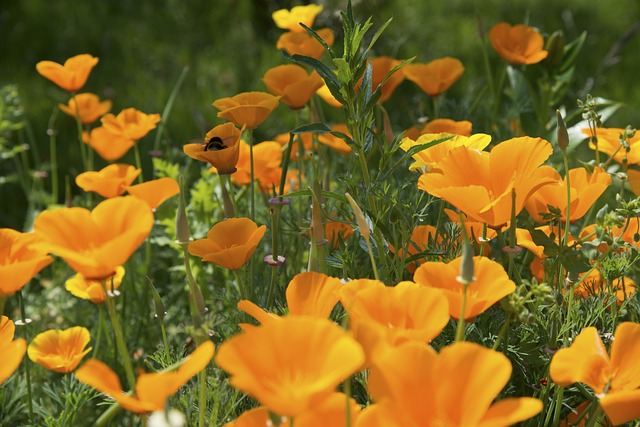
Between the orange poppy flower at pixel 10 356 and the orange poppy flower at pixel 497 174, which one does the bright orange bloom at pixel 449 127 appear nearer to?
the orange poppy flower at pixel 497 174

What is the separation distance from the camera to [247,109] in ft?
4.69

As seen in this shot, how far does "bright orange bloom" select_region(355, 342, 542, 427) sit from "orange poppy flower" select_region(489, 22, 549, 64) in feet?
4.42

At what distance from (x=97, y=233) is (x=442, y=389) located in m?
0.43

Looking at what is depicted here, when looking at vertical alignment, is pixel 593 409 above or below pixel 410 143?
below

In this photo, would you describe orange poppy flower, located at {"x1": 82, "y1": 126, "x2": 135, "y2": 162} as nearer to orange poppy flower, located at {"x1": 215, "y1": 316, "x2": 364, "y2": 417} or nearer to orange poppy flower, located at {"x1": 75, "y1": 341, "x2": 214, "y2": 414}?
orange poppy flower, located at {"x1": 75, "y1": 341, "x2": 214, "y2": 414}

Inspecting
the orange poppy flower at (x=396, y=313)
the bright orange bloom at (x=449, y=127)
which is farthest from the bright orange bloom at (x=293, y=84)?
the orange poppy flower at (x=396, y=313)

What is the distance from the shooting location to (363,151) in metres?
Answer: 1.34

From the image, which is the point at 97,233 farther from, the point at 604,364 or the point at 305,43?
the point at 305,43

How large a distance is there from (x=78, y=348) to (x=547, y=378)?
2.53 feet

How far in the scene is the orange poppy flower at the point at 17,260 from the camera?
101 centimetres

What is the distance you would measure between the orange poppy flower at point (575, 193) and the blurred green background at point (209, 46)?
4.85 feet

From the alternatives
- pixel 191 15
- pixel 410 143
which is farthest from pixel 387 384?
pixel 191 15

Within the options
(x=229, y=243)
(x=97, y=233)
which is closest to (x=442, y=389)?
(x=97, y=233)

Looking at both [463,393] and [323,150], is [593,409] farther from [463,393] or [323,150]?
[323,150]
